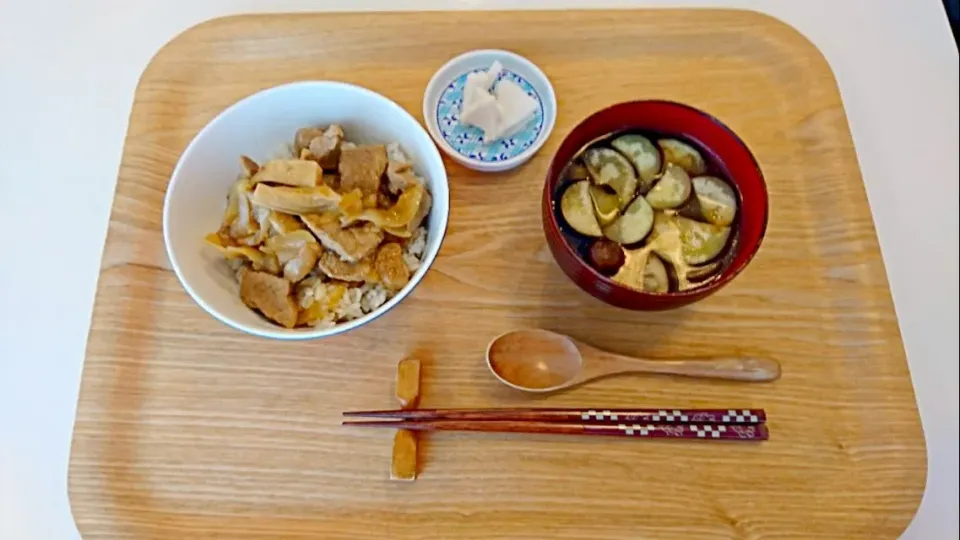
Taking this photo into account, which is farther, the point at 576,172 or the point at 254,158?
the point at 254,158

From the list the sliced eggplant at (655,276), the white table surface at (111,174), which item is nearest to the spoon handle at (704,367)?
the sliced eggplant at (655,276)

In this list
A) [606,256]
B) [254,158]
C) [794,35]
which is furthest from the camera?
[794,35]

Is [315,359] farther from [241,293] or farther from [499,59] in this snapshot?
[499,59]

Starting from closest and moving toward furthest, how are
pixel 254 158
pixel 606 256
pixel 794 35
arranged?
pixel 606 256, pixel 254 158, pixel 794 35

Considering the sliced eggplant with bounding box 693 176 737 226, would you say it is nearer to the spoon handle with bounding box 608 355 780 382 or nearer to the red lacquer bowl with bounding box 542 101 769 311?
the red lacquer bowl with bounding box 542 101 769 311

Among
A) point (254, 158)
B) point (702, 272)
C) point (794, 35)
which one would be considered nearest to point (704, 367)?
point (702, 272)

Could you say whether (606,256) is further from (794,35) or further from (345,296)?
(794,35)
